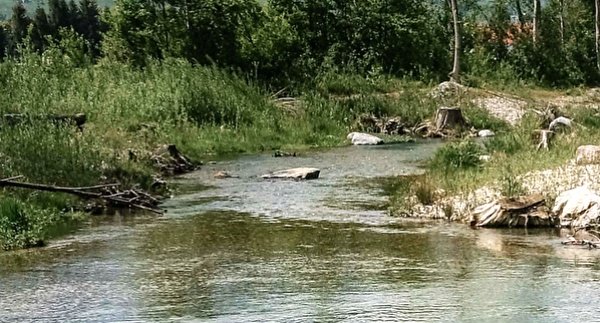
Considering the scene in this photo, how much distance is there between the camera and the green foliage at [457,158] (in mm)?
18156

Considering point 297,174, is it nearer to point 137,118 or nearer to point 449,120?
point 137,118

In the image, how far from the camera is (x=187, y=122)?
96.8 ft

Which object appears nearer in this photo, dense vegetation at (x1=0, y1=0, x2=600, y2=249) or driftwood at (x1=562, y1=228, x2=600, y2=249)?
driftwood at (x1=562, y1=228, x2=600, y2=249)

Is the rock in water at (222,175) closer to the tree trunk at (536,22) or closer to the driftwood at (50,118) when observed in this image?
the driftwood at (50,118)

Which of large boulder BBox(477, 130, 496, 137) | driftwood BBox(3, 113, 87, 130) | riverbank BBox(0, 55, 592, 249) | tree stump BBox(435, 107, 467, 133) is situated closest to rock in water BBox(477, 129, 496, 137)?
large boulder BBox(477, 130, 496, 137)

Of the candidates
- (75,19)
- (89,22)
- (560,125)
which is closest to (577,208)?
(560,125)

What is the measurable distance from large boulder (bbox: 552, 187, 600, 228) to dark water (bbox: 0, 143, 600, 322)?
409 millimetres

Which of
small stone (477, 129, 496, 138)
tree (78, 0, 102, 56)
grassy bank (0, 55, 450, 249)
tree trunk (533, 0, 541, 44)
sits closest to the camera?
grassy bank (0, 55, 450, 249)

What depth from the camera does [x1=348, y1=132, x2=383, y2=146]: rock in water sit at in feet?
99.8

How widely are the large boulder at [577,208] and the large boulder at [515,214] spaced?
0.73ft

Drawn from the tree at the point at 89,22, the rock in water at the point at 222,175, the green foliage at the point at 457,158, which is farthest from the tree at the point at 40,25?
the green foliage at the point at 457,158

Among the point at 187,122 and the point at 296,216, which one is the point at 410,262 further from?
the point at 187,122

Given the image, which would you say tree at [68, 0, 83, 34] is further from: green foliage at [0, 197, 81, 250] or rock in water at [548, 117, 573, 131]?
green foliage at [0, 197, 81, 250]

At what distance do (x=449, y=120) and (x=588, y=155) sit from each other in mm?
16844
